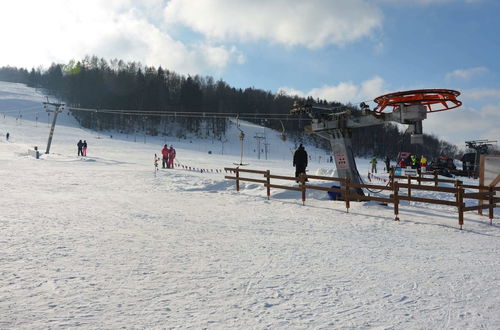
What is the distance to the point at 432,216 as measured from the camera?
9711 mm

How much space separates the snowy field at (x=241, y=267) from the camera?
3781 millimetres

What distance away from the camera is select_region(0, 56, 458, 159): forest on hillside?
307ft

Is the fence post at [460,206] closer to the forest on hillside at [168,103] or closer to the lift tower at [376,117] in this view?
the lift tower at [376,117]

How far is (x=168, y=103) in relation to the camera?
10619 cm

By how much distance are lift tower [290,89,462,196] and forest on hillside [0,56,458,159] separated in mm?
66000

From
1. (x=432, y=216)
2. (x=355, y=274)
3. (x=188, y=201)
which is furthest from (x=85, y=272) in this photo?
(x=432, y=216)

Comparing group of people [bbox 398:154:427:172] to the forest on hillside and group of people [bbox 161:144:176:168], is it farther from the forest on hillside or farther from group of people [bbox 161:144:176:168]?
the forest on hillside

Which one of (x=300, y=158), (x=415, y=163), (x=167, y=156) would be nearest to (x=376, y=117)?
(x=300, y=158)

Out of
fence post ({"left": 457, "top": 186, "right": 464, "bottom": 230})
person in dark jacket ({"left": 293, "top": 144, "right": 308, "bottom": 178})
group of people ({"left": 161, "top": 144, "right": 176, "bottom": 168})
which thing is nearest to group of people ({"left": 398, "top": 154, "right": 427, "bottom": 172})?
person in dark jacket ({"left": 293, "top": 144, "right": 308, "bottom": 178})

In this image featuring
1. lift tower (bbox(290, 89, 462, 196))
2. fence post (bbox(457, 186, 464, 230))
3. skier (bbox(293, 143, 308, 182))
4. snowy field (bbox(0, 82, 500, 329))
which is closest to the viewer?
snowy field (bbox(0, 82, 500, 329))

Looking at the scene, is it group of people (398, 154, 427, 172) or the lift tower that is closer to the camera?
the lift tower

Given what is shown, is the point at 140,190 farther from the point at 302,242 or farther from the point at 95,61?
the point at 95,61

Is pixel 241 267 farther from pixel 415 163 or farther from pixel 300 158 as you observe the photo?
pixel 415 163

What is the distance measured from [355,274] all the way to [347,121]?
902cm
